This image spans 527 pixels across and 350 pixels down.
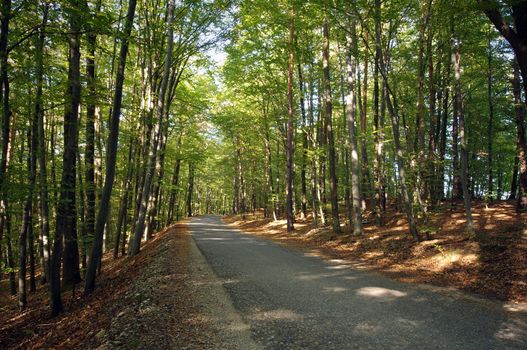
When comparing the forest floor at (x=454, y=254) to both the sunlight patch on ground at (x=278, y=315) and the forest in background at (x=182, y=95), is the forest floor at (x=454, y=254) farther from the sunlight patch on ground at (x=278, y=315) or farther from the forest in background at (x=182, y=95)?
the sunlight patch on ground at (x=278, y=315)

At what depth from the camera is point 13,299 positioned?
15.5 meters

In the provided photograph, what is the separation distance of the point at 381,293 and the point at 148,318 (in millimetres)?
4695

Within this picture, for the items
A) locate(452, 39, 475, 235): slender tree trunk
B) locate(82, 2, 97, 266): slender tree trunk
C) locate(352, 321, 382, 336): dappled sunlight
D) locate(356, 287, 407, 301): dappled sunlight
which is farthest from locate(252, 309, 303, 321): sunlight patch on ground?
locate(452, 39, 475, 235): slender tree trunk

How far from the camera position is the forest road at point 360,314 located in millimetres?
4324

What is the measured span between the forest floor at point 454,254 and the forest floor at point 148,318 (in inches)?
202

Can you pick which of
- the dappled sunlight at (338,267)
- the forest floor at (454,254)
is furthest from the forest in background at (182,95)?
the dappled sunlight at (338,267)

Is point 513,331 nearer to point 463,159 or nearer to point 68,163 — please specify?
point 463,159

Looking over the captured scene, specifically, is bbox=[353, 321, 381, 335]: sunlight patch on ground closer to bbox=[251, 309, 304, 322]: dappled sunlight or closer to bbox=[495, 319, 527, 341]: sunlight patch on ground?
bbox=[251, 309, 304, 322]: dappled sunlight

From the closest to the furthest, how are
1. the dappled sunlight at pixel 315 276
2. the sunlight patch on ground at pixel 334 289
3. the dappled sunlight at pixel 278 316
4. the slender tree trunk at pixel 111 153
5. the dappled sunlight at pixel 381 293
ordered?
1. the dappled sunlight at pixel 278 316
2. the dappled sunlight at pixel 381 293
3. the sunlight patch on ground at pixel 334 289
4. the dappled sunlight at pixel 315 276
5. the slender tree trunk at pixel 111 153

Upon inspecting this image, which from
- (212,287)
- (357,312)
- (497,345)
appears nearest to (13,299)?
(212,287)

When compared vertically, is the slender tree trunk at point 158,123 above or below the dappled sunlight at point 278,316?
above

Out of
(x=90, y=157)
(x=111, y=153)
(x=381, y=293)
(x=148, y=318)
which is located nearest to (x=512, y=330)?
(x=381, y=293)

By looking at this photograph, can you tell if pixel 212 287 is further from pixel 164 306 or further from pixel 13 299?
pixel 13 299

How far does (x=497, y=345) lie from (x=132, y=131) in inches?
562
